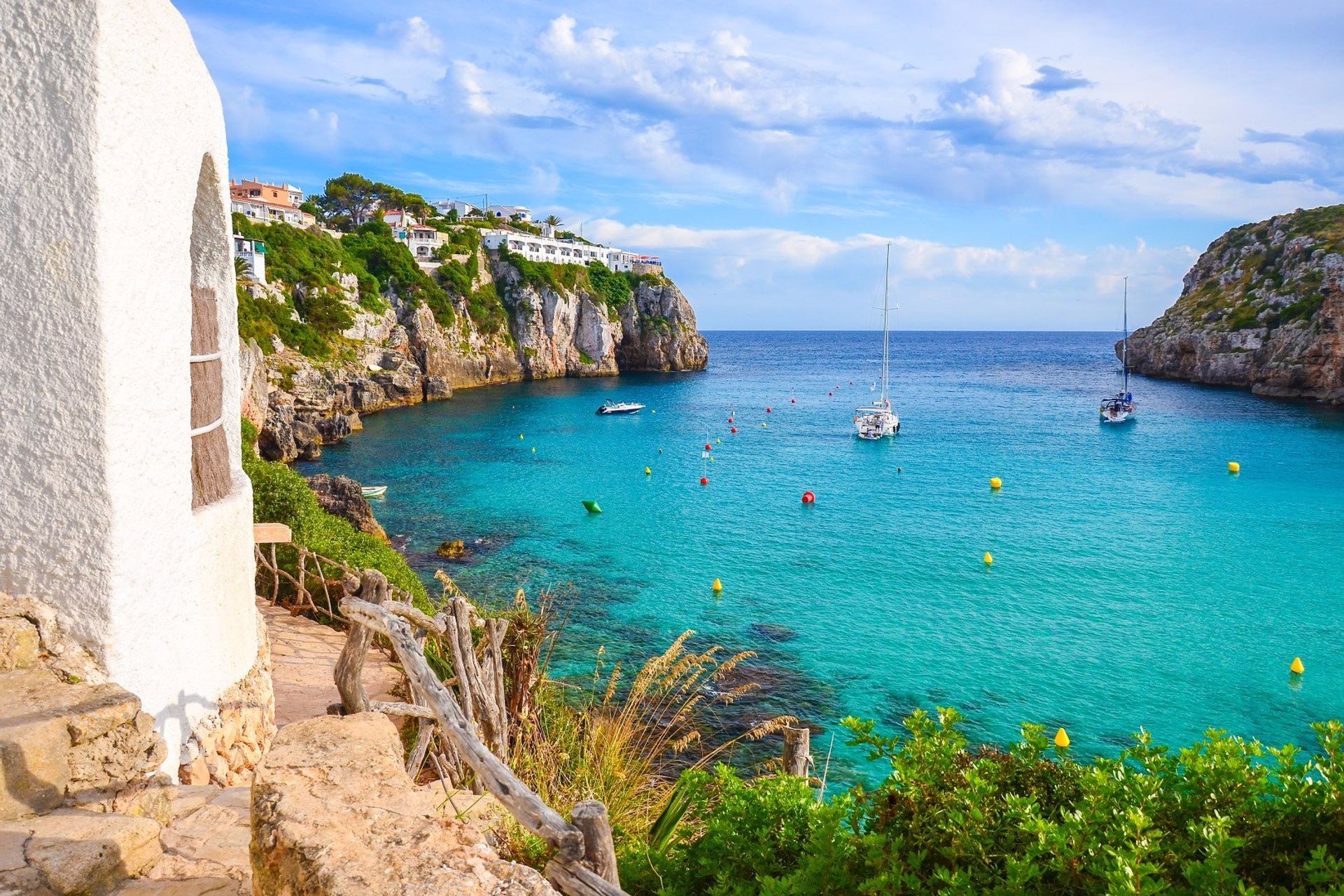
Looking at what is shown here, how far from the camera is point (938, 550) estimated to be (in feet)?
94.0

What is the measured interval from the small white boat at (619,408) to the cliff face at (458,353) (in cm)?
1339

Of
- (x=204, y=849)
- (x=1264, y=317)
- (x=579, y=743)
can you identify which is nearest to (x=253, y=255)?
(x=579, y=743)

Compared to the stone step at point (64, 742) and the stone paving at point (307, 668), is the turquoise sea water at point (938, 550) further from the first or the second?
the stone step at point (64, 742)

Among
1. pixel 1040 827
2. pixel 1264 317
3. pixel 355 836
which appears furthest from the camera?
pixel 1264 317

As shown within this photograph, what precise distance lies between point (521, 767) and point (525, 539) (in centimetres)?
2135

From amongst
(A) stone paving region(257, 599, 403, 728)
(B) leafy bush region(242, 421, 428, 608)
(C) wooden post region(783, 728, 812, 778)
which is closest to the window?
(A) stone paving region(257, 599, 403, 728)

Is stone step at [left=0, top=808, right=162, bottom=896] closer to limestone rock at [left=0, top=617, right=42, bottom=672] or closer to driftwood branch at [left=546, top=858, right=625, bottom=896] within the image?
limestone rock at [left=0, top=617, right=42, bottom=672]

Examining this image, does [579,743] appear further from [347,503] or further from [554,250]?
[554,250]

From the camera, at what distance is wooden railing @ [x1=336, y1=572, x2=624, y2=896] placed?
444 centimetres

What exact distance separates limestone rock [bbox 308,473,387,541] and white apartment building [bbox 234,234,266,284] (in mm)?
35046

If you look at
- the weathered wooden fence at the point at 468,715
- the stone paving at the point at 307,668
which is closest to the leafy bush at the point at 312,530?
the stone paving at the point at 307,668

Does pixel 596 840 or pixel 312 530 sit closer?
pixel 596 840

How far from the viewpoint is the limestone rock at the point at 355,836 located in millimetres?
3609

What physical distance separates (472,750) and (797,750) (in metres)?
5.16
